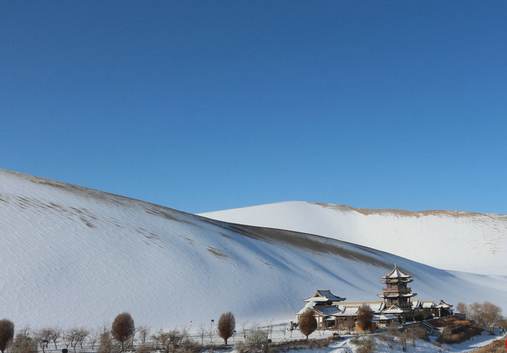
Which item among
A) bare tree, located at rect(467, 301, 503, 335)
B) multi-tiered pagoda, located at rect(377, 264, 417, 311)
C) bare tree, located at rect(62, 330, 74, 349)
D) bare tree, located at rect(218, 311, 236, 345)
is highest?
multi-tiered pagoda, located at rect(377, 264, 417, 311)

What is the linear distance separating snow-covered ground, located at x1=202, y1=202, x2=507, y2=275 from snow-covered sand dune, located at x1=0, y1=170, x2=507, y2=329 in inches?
1555

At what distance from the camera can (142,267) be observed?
5425cm

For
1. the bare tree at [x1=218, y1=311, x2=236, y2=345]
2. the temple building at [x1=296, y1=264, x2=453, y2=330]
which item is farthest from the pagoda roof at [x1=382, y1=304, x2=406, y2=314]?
the bare tree at [x1=218, y1=311, x2=236, y2=345]

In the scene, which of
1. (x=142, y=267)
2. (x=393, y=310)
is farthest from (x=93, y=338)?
(x=393, y=310)

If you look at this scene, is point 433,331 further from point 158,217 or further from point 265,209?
point 265,209

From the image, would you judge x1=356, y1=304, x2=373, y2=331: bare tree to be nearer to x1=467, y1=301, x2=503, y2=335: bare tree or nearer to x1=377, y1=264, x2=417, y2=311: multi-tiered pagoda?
x1=377, y1=264, x2=417, y2=311: multi-tiered pagoda

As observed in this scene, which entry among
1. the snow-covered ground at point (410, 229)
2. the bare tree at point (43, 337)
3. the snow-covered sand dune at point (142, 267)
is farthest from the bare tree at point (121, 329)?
the snow-covered ground at point (410, 229)

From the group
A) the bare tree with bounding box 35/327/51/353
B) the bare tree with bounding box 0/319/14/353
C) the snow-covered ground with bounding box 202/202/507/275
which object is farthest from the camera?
the snow-covered ground with bounding box 202/202/507/275

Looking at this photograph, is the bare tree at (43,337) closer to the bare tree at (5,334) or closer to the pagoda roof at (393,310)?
the bare tree at (5,334)

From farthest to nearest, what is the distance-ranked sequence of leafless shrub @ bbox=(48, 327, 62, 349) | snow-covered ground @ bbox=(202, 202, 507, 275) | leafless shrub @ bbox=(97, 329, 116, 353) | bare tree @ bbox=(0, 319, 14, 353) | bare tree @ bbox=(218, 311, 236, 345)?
snow-covered ground @ bbox=(202, 202, 507, 275)
bare tree @ bbox=(218, 311, 236, 345)
leafless shrub @ bbox=(48, 327, 62, 349)
leafless shrub @ bbox=(97, 329, 116, 353)
bare tree @ bbox=(0, 319, 14, 353)

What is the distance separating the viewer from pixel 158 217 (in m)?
74.0

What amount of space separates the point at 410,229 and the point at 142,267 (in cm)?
10633

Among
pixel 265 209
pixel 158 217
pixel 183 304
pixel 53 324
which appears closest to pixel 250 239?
pixel 158 217

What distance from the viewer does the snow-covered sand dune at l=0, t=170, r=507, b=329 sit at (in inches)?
1759
